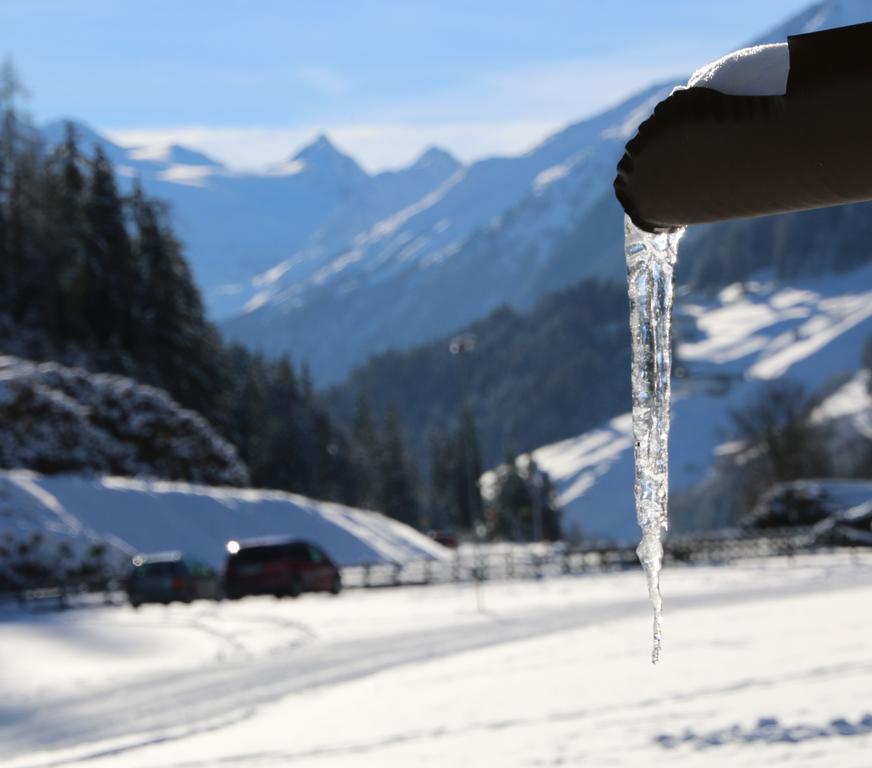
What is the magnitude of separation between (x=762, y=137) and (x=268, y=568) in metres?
34.9

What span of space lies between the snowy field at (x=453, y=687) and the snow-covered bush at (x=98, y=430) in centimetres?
2113

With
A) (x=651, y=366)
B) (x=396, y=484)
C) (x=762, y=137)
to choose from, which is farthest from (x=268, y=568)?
(x=396, y=484)

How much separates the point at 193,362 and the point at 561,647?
2508 inches

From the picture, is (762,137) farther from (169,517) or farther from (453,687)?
(169,517)

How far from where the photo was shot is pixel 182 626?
28188 millimetres

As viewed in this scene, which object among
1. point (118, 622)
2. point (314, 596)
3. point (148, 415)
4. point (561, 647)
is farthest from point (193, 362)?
point (561, 647)

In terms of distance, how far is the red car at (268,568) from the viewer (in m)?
37.1

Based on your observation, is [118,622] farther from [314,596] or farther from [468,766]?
[468,766]

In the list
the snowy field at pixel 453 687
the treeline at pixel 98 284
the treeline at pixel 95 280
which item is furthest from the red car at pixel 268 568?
the treeline at pixel 95 280

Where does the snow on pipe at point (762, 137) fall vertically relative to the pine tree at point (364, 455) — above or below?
below

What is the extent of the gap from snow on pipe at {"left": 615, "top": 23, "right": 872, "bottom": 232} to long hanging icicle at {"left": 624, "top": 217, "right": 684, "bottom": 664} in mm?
518

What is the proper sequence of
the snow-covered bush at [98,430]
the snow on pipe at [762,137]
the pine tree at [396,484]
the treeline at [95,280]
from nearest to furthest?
1. the snow on pipe at [762,137]
2. the snow-covered bush at [98,430]
3. the treeline at [95,280]
4. the pine tree at [396,484]

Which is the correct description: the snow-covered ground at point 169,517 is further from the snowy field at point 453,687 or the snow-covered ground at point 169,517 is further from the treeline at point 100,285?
the snowy field at point 453,687

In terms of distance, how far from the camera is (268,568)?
3716 centimetres
